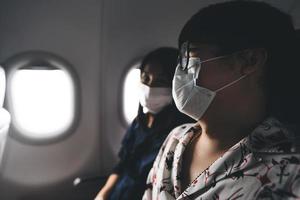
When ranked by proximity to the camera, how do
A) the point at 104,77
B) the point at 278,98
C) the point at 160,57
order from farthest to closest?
1. the point at 104,77
2. the point at 160,57
3. the point at 278,98

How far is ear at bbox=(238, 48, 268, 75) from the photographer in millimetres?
846

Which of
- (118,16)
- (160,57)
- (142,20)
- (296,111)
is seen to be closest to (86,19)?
(118,16)

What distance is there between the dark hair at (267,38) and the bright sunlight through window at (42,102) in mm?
1155

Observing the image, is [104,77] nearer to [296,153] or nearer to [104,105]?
[104,105]

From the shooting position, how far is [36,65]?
1.71 m

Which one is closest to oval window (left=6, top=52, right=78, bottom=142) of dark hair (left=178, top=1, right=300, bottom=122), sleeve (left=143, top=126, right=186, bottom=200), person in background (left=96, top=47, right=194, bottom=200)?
person in background (left=96, top=47, right=194, bottom=200)

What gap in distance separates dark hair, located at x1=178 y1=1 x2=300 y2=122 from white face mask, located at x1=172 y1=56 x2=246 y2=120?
99mm

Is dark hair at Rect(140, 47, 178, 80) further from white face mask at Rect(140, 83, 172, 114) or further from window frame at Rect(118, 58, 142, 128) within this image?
window frame at Rect(118, 58, 142, 128)

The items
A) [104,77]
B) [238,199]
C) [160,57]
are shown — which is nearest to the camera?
[238,199]

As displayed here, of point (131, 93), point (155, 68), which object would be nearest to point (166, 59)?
point (155, 68)

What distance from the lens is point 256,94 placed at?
0.88 m

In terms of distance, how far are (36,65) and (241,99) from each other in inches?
50.1

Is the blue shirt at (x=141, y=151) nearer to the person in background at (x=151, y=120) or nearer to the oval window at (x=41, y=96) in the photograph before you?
the person in background at (x=151, y=120)

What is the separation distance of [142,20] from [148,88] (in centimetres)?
46
